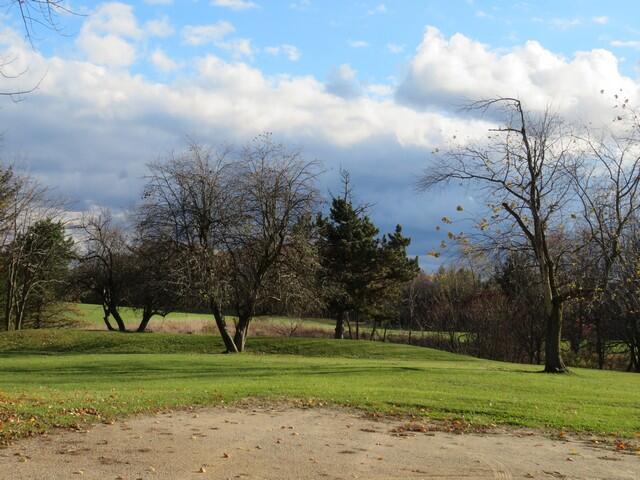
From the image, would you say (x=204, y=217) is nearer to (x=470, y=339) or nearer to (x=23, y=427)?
(x=23, y=427)

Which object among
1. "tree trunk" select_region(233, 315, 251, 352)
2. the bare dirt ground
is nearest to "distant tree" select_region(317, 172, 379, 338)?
"tree trunk" select_region(233, 315, 251, 352)

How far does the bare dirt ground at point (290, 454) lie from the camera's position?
24.9 ft

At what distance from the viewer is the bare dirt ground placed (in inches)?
299

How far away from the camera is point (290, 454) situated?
340 inches

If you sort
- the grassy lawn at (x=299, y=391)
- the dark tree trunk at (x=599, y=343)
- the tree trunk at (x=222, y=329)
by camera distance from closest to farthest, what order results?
the grassy lawn at (x=299, y=391)
the tree trunk at (x=222, y=329)
the dark tree trunk at (x=599, y=343)

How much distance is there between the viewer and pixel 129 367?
25.2 meters

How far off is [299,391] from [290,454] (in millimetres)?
7133

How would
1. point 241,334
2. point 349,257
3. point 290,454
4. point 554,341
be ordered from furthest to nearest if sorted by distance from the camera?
point 349,257, point 241,334, point 554,341, point 290,454

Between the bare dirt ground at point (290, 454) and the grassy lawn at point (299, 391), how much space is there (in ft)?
4.27

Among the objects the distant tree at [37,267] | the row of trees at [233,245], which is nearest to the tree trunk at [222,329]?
the row of trees at [233,245]

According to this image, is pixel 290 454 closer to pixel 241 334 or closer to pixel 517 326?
pixel 241 334

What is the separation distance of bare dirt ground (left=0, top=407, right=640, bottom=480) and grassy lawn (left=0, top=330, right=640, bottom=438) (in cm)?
130

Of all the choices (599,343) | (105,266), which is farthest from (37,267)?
(599,343)

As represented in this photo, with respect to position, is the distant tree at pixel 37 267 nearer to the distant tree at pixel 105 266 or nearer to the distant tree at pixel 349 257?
the distant tree at pixel 105 266
